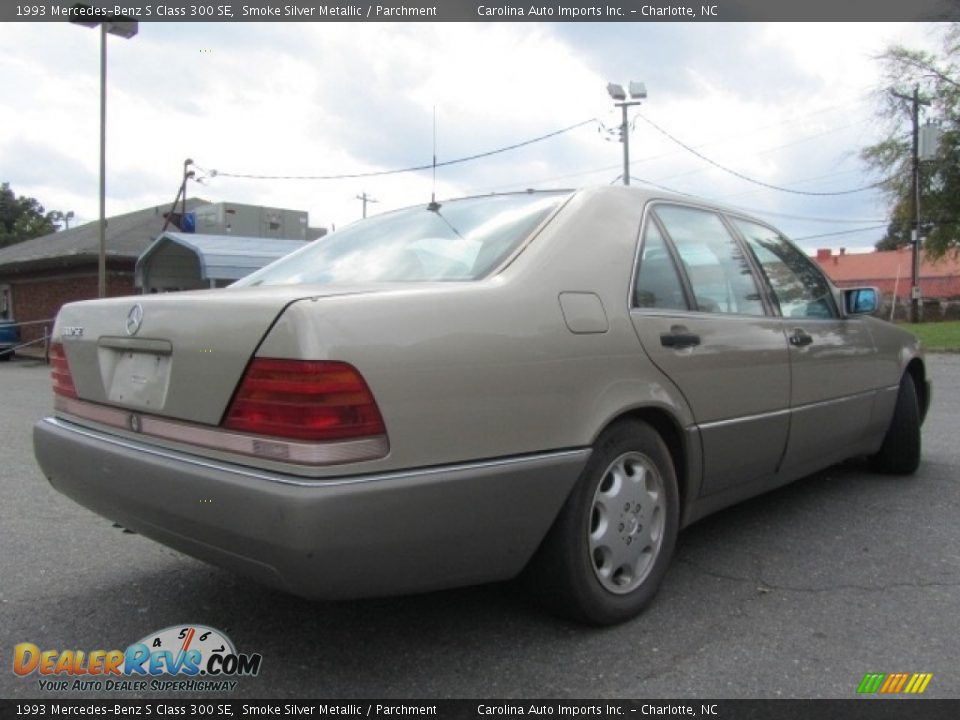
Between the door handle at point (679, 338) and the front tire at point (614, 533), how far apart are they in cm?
33

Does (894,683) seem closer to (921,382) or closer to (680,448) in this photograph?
(680,448)

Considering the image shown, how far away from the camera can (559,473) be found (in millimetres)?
2373

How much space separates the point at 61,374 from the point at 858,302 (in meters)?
3.88

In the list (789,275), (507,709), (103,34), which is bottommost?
(507,709)

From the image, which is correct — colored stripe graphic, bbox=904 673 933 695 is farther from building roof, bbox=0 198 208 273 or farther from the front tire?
building roof, bbox=0 198 208 273

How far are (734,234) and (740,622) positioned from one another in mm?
1759

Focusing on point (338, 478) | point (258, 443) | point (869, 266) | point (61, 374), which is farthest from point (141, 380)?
point (869, 266)

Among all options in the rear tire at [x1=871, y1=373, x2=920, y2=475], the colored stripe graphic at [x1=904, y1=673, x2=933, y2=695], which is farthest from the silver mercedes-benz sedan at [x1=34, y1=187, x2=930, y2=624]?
the rear tire at [x1=871, y1=373, x2=920, y2=475]

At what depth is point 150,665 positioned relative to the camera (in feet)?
8.09

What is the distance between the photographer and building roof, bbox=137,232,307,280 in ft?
50.2

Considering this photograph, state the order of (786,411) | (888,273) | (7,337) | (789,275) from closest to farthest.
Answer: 1. (786,411)
2. (789,275)
3. (7,337)
4. (888,273)

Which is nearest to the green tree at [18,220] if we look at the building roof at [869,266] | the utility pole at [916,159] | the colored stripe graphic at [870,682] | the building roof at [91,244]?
the building roof at [91,244]

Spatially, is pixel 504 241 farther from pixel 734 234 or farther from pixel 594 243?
pixel 734 234

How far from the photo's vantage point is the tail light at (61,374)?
289 cm
